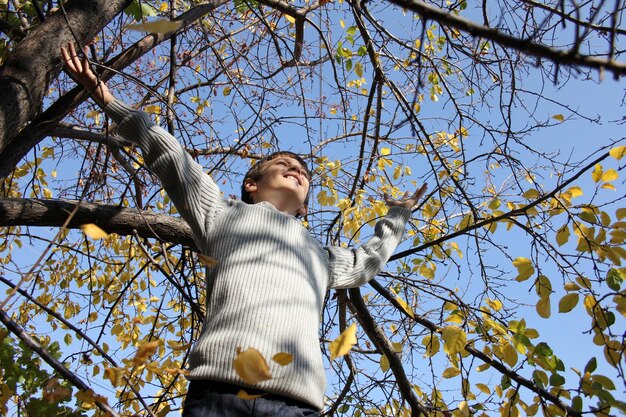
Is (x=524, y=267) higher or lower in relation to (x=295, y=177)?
lower

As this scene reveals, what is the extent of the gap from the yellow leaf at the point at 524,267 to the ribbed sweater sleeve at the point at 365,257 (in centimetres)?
43

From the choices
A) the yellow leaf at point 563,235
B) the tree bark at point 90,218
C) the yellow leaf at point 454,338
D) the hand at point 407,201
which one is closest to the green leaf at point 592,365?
the yellow leaf at point 454,338

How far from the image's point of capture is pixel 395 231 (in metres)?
2.05

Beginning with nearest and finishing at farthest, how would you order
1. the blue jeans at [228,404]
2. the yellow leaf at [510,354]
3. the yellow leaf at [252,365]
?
the yellow leaf at [252,365] < the blue jeans at [228,404] < the yellow leaf at [510,354]

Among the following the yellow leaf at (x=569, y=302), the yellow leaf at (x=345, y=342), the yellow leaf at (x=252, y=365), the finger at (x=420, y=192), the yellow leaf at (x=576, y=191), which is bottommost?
the yellow leaf at (x=252, y=365)

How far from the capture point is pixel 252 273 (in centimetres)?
154

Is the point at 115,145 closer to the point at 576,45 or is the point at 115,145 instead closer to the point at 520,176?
the point at 520,176

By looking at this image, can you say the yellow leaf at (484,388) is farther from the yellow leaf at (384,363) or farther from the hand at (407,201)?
the hand at (407,201)

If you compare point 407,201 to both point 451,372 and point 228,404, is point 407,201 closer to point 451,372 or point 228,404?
point 451,372

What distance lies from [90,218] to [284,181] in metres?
0.67

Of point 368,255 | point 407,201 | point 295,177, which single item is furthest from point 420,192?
point 295,177

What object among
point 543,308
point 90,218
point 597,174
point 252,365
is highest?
point 597,174

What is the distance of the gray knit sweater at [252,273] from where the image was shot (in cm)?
140

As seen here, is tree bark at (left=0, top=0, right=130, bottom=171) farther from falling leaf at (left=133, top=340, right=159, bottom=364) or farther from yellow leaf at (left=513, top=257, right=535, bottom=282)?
yellow leaf at (left=513, top=257, right=535, bottom=282)
